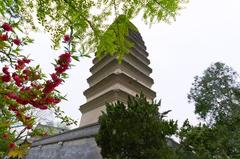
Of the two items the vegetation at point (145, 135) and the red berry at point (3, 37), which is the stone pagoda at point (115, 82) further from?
the red berry at point (3, 37)

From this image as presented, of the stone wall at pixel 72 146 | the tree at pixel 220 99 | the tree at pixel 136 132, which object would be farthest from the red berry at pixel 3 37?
the tree at pixel 220 99

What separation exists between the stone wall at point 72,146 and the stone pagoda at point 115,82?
4094 millimetres

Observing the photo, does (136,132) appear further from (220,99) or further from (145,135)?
(220,99)

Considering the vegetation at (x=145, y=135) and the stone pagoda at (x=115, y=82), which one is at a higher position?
the stone pagoda at (x=115, y=82)

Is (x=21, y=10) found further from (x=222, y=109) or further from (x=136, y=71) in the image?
(x=222, y=109)

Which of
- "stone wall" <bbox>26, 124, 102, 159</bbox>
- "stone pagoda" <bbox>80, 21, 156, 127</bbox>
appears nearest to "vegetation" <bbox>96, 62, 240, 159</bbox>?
"stone wall" <bbox>26, 124, 102, 159</bbox>

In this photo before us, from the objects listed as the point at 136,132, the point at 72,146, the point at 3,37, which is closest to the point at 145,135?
the point at 136,132

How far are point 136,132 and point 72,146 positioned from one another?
16.1 feet

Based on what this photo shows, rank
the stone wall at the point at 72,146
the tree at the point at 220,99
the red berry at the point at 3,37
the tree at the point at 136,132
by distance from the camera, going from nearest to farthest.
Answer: the red berry at the point at 3,37 < the tree at the point at 136,132 < the stone wall at the point at 72,146 < the tree at the point at 220,99

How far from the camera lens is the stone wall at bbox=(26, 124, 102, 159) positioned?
28.5 feet

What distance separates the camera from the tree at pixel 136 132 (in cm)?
560

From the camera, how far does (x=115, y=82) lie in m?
16.1

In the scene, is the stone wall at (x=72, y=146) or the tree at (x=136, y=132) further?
the stone wall at (x=72, y=146)

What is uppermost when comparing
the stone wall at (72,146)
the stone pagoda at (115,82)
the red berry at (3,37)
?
the stone pagoda at (115,82)
